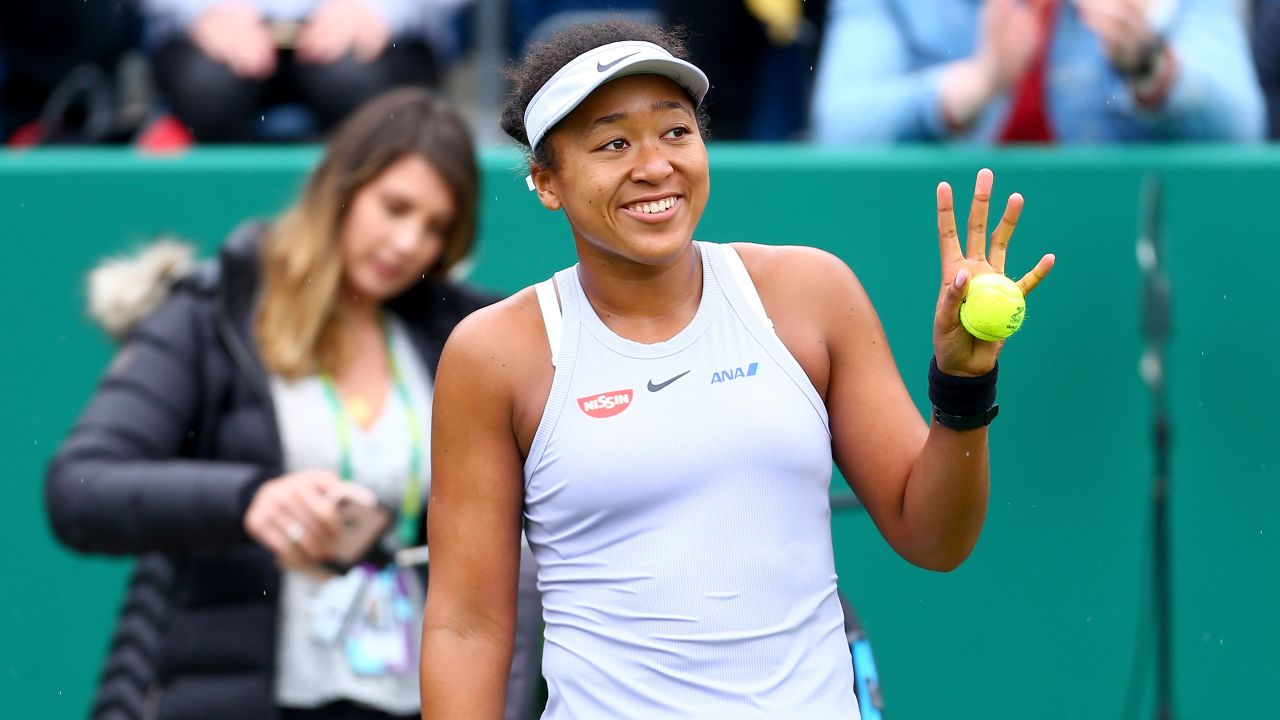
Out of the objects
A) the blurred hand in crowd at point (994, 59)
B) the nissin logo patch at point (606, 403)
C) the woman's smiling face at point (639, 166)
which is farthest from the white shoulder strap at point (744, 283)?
the blurred hand in crowd at point (994, 59)

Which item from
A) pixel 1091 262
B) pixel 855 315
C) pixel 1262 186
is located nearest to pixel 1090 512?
pixel 1091 262

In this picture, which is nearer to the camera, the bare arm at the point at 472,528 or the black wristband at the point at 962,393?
the black wristband at the point at 962,393

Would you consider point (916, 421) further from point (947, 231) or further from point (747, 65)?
point (747, 65)

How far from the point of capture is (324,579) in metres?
3.75

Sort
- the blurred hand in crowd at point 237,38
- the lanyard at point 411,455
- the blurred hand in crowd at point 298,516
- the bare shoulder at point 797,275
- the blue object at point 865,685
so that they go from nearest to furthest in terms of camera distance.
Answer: the bare shoulder at point 797,275 < the blue object at point 865,685 < the blurred hand in crowd at point 298,516 < the lanyard at point 411,455 < the blurred hand in crowd at point 237,38

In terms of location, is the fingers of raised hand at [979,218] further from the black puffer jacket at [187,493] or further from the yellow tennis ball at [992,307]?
the black puffer jacket at [187,493]

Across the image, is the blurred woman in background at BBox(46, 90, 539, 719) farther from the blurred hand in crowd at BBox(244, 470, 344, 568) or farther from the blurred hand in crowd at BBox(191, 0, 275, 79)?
the blurred hand in crowd at BBox(191, 0, 275, 79)

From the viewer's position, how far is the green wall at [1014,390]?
437 cm

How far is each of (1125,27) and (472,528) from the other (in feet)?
8.65

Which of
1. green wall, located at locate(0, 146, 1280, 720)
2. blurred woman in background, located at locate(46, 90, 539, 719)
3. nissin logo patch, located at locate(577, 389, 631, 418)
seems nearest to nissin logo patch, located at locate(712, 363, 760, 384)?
nissin logo patch, located at locate(577, 389, 631, 418)

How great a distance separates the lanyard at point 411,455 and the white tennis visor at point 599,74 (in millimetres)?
1632

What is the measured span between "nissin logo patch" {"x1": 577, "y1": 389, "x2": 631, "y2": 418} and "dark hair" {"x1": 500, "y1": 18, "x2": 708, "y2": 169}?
0.35 metres

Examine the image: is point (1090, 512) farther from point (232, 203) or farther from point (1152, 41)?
point (232, 203)

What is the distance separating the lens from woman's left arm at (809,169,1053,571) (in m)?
2.22
